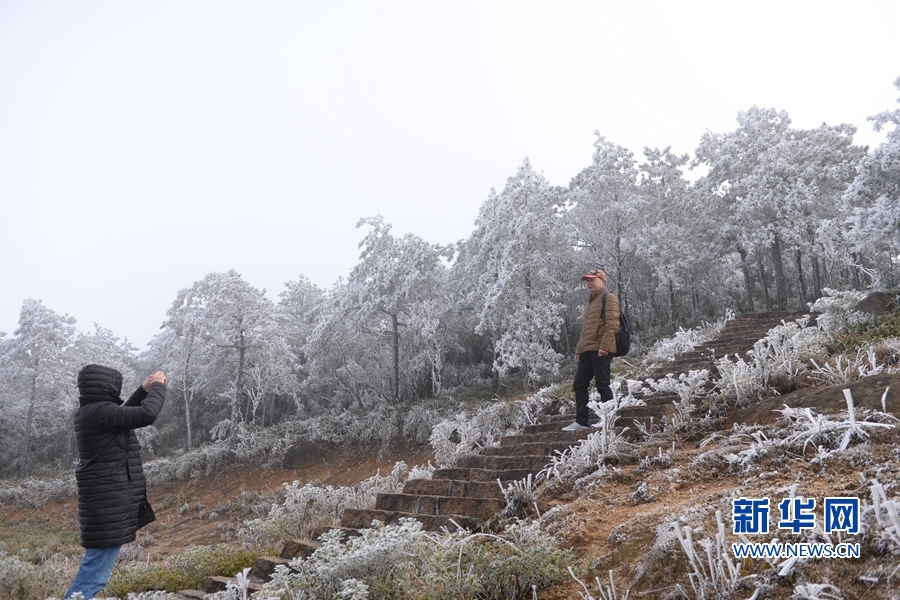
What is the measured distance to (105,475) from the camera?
3732 mm

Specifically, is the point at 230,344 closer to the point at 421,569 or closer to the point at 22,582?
the point at 22,582

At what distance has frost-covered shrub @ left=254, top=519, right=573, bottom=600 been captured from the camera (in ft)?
9.80

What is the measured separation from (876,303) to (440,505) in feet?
25.7

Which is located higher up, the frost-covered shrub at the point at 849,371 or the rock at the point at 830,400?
the frost-covered shrub at the point at 849,371

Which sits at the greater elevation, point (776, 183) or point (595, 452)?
Result: point (776, 183)

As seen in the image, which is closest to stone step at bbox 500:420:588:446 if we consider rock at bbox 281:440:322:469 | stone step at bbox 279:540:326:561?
stone step at bbox 279:540:326:561

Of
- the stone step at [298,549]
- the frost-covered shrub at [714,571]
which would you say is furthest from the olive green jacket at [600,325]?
the frost-covered shrub at [714,571]

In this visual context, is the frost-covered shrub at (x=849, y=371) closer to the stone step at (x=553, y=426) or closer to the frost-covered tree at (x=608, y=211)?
the stone step at (x=553, y=426)

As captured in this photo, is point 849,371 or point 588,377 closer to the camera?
point 849,371

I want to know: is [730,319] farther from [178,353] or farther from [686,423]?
[178,353]

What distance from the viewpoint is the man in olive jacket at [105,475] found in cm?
360

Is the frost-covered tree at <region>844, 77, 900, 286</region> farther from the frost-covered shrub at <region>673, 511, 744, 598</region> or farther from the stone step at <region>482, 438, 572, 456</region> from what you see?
the frost-covered shrub at <region>673, 511, 744, 598</region>

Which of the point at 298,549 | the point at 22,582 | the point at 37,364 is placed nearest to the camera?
the point at 22,582

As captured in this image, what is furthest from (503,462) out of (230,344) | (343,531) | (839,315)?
(230,344)
